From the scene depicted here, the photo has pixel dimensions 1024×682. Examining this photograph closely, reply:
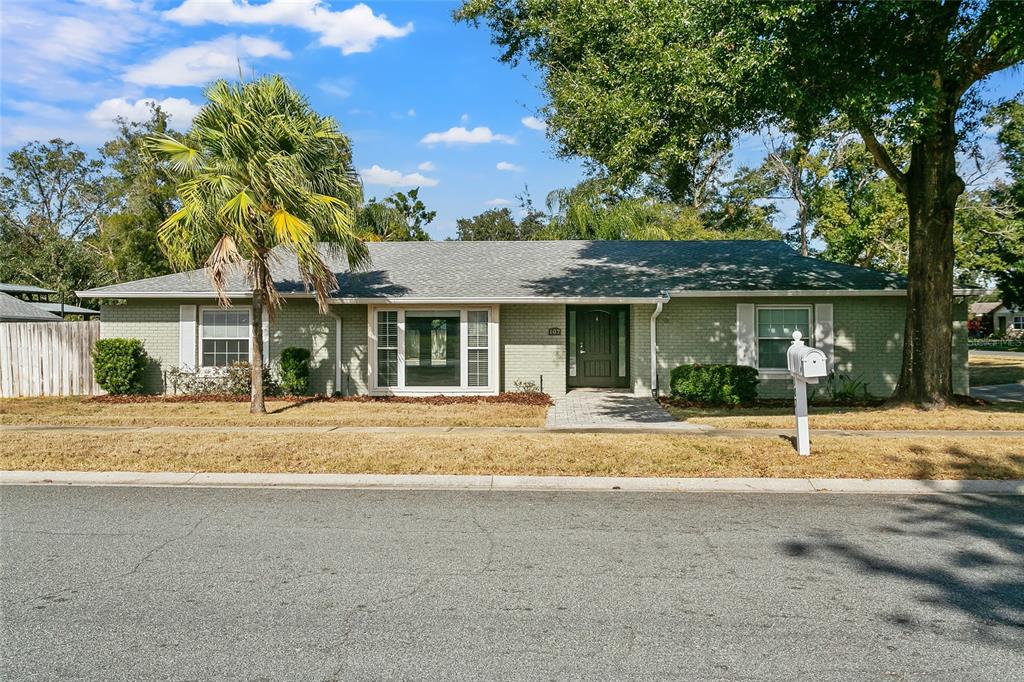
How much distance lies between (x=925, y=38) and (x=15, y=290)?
31.9 metres

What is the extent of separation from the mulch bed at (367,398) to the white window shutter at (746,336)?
466 centimetres

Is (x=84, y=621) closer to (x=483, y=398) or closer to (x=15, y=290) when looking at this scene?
(x=483, y=398)

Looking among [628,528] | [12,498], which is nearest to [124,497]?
[12,498]

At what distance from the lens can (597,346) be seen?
1853cm

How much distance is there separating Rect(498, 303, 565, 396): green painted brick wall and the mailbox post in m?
8.13

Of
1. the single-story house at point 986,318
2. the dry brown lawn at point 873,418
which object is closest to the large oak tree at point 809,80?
the dry brown lawn at point 873,418

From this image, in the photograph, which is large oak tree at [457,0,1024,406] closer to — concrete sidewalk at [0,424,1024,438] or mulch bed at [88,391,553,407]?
concrete sidewalk at [0,424,1024,438]

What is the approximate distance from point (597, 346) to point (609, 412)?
4.67 metres

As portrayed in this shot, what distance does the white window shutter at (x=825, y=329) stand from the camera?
644 inches

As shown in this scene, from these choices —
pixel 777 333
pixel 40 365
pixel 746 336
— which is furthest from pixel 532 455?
pixel 40 365

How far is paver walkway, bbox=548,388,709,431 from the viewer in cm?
1220

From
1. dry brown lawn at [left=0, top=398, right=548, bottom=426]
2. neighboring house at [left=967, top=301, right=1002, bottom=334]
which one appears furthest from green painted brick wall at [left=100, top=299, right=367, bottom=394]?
neighboring house at [left=967, top=301, right=1002, bottom=334]

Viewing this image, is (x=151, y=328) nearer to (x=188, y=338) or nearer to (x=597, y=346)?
(x=188, y=338)

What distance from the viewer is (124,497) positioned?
25.3 feet
